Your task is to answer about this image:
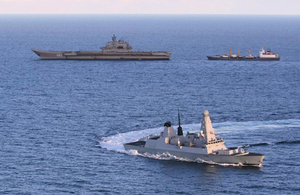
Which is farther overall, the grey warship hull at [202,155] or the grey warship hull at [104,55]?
the grey warship hull at [104,55]

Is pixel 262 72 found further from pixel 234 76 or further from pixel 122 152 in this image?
pixel 122 152

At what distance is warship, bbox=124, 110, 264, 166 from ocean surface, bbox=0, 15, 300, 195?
1.21 metres

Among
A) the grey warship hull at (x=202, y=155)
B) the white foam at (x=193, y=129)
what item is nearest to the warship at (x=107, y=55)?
the white foam at (x=193, y=129)

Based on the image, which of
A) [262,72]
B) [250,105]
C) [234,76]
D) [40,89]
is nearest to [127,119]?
[250,105]

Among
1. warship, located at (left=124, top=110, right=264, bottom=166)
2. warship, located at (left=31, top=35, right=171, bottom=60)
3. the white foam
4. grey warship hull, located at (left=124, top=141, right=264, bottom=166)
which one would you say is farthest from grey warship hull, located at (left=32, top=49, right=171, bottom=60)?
grey warship hull, located at (left=124, top=141, right=264, bottom=166)

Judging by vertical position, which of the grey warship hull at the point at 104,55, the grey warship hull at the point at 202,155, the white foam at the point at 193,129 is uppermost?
the grey warship hull at the point at 104,55

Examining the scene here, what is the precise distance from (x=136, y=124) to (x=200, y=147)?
70.0 ft

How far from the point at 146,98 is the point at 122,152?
38.2m

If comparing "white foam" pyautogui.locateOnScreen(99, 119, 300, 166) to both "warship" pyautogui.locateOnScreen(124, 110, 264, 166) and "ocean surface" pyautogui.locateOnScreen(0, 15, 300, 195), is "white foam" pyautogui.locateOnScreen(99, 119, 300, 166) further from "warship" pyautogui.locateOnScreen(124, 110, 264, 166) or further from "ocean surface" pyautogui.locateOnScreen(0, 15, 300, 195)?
"warship" pyautogui.locateOnScreen(124, 110, 264, 166)

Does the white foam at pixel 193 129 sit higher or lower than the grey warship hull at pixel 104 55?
lower

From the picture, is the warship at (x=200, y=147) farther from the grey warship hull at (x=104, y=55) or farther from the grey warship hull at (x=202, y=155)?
the grey warship hull at (x=104, y=55)

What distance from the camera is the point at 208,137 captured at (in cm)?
8225

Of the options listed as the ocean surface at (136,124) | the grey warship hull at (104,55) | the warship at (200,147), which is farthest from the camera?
the grey warship hull at (104,55)

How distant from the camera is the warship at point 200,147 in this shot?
259ft
